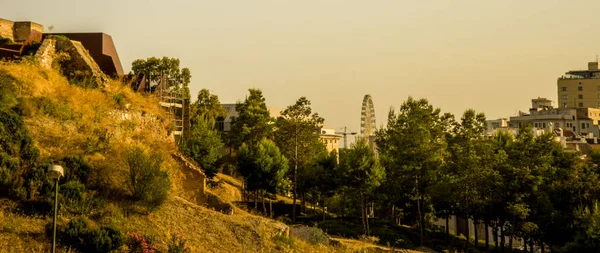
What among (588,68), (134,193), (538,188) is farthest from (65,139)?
(588,68)

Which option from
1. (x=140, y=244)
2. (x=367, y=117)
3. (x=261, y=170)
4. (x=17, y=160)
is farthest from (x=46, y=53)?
(x=367, y=117)

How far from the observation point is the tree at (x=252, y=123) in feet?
173

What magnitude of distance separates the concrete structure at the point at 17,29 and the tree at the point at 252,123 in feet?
72.5

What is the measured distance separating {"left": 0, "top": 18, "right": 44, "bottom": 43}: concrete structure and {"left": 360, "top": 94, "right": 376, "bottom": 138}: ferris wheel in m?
53.4

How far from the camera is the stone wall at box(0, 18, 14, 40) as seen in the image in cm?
3172

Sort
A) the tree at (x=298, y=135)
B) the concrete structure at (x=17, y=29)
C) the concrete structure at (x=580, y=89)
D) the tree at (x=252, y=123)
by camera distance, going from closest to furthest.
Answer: the concrete structure at (x=17, y=29), the tree at (x=298, y=135), the tree at (x=252, y=123), the concrete structure at (x=580, y=89)

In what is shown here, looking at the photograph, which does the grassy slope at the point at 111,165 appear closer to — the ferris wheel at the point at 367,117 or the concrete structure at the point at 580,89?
the ferris wheel at the point at 367,117

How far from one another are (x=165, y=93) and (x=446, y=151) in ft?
59.7

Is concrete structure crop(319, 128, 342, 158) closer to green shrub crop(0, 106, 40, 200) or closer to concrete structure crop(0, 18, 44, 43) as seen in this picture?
concrete structure crop(0, 18, 44, 43)

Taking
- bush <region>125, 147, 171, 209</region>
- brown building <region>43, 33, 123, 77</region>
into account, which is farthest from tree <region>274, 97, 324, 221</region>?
bush <region>125, 147, 171, 209</region>

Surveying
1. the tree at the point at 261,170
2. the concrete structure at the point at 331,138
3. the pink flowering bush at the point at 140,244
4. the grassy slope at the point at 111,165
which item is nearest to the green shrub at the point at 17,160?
the grassy slope at the point at 111,165

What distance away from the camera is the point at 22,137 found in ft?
65.3

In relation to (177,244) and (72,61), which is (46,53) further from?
(177,244)

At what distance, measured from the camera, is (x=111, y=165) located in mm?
21250
